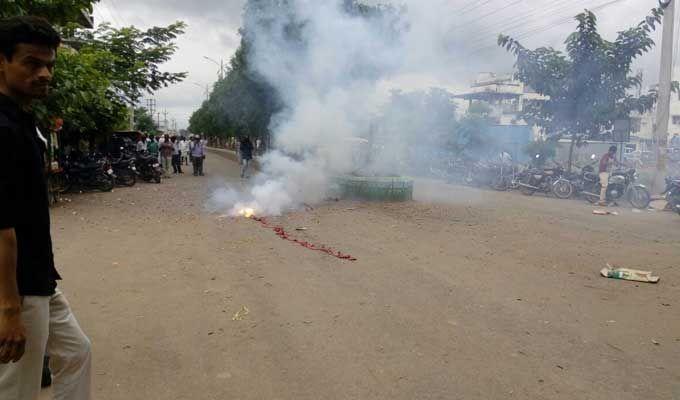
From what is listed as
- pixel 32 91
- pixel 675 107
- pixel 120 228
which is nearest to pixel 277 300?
pixel 32 91

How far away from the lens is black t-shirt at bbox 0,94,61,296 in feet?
6.17

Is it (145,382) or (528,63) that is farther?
(528,63)

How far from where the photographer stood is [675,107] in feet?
154

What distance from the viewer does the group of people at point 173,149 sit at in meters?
21.7

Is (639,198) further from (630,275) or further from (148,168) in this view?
(148,168)

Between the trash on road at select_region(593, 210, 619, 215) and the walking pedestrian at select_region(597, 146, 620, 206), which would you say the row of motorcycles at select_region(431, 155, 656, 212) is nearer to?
the walking pedestrian at select_region(597, 146, 620, 206)

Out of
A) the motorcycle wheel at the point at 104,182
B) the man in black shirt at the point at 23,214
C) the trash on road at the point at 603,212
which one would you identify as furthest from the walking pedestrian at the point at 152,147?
the man in black shirt at the point at 23,214

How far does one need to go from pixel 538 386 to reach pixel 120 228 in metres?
7.81

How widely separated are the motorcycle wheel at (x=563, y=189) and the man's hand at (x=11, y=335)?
15.7m

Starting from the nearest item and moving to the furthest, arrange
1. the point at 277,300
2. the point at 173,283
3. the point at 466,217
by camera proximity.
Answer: the point at 277,300 → the point at 173,283 → the point at 466,217

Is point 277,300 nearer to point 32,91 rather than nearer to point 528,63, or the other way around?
point 32,91

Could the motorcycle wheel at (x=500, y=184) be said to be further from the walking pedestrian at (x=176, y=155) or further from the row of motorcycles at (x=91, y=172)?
the walking pedestrian at (x=176, y=155)

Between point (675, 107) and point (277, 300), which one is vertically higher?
point (675, 107)

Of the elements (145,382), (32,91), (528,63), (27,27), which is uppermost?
(528,63)
